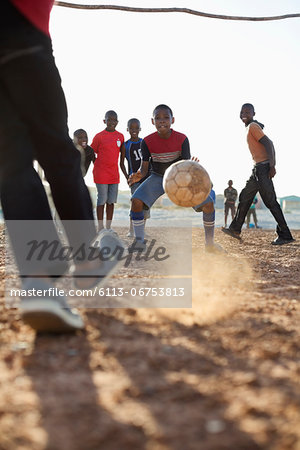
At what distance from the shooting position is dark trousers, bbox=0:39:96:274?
5.96 feet

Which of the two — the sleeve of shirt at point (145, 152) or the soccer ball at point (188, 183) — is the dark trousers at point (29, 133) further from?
the sleeve of shirt at point (145, 152)

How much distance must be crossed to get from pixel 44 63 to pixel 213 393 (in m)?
1.52

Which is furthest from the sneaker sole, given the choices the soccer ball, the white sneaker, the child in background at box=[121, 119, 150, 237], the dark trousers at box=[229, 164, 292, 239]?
the child in background at box=[121, 119, 150, 237]

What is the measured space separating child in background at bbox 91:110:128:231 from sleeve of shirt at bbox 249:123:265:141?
2.27 metres

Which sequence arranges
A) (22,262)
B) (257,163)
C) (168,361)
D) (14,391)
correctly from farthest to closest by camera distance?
(257,163) → (22,262) → (168,361) → (14,391)

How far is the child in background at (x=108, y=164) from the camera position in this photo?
721 centimetres

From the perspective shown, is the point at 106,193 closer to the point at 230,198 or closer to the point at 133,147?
the point at 133,147

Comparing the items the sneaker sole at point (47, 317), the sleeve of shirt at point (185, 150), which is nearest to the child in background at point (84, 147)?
the sleeve of shirt at point (185, 150)

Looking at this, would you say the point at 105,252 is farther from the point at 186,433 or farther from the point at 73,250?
the point at 186,433

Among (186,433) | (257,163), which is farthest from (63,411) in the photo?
(257,163)

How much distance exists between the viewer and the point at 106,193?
23.8 feet

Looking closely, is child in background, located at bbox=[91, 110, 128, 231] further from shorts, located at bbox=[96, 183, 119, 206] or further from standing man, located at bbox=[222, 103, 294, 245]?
standing man, located at bbox=[222, 103, 294, 245]

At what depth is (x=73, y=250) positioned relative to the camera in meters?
2.07

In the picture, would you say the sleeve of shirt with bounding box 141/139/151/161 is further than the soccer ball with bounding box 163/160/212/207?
Yes
